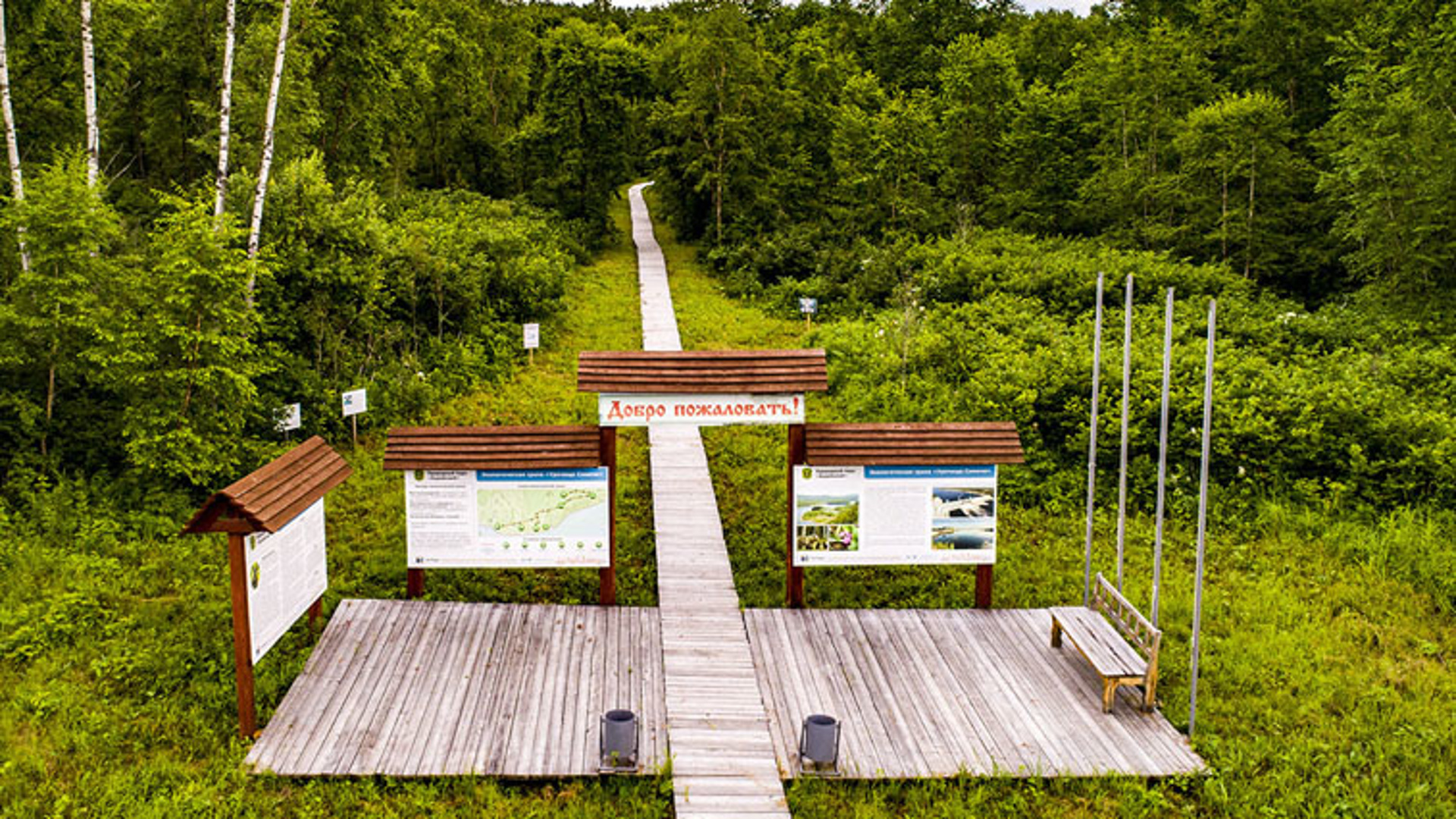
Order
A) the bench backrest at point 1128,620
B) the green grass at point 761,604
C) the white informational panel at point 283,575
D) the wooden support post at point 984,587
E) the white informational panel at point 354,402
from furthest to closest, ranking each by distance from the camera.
A: the white informational panel at point 354,402, the wooden support post at point 984,587, the bench backrest at point 1128,620, the white informational panel at point 283,575, the green grass at point 761,604

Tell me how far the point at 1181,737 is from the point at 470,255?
19.9 metres

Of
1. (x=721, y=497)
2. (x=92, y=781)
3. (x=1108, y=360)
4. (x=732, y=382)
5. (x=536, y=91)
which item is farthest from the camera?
(x=536, y=91)

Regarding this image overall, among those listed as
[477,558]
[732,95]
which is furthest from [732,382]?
[732,95]

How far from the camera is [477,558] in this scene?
463 inches

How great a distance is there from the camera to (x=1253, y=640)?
1124cm

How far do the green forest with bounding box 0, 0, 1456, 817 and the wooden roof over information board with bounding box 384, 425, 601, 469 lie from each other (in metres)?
1.98

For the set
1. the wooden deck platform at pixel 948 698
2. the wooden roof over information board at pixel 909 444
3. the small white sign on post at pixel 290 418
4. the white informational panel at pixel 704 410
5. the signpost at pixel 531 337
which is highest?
the signpost at pixel 531 337

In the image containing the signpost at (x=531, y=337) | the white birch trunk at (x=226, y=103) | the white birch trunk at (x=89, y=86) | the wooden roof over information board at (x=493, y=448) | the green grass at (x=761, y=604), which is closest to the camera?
the green grass at (x=761, y=604)

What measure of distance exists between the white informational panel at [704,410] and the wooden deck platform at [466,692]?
236 cm

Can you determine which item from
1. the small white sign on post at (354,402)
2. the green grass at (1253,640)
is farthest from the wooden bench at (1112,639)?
the small white sign on post at (354,402)

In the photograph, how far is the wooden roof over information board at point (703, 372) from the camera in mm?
11633

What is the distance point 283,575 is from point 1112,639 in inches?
343

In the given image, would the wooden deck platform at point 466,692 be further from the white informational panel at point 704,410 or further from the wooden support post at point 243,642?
the white informational panel at point 704,410

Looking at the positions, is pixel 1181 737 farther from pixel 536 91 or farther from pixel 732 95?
pixel 536 91
